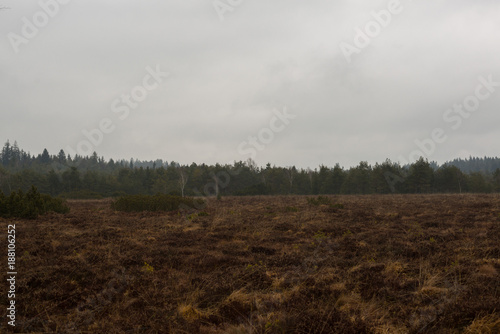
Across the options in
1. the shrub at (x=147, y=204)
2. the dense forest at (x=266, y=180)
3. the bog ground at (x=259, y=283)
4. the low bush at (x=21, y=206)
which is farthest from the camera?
the dense forest at (x=266, y=180)

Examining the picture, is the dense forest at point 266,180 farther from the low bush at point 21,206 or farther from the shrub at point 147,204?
the low bush at point 21,206

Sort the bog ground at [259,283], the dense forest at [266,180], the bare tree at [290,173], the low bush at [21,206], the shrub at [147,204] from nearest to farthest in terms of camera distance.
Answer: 1. the bog ground at [259,283]
2. the low bush at [21,206]
3. the shrub at [147,204]
4. the dense forest at [266,180]
5. the bare tree at [290,173]

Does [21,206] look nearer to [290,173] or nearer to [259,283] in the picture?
[259,283]

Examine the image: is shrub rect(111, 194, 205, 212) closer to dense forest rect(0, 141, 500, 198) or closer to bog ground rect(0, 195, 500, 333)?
bog ground rect(0, 195, 500, 333)

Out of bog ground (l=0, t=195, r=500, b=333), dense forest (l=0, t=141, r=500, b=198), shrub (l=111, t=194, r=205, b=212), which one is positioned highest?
dense forest (l=0, t=141, r=500, b=198)

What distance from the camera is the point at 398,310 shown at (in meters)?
4.73

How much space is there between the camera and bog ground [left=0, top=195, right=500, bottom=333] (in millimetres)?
4273

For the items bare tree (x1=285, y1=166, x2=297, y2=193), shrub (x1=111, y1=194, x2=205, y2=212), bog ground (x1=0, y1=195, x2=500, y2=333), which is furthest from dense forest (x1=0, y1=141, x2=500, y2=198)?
bog ground (x1=0, y1=195, x2=500, y2=333)

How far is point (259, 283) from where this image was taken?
6.01 meters

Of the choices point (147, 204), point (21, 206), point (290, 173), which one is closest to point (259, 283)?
point (21, 206)

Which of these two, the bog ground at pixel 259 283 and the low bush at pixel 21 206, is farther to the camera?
the low bush at pixel 21 206

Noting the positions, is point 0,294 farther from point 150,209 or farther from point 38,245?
point 150,209

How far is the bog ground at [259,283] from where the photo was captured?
168 inches

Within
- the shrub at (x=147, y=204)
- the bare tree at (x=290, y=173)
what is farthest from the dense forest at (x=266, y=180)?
the shrub at (x=147, y=204)
